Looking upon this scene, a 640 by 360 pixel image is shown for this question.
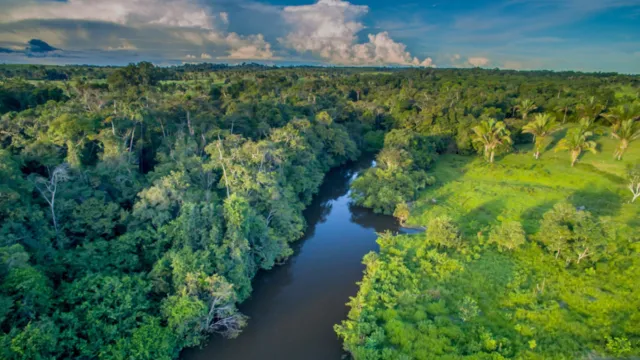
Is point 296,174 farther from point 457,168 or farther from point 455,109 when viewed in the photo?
point 455,109

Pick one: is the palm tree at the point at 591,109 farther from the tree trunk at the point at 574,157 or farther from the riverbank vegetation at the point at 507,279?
the riverbank vegetation at the point at 507,279

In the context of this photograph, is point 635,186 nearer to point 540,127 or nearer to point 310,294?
point 540,127

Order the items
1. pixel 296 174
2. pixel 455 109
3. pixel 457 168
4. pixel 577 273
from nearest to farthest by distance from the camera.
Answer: pixel 577 273
pixel 296 174
pixel 457 168
pixel 455 109

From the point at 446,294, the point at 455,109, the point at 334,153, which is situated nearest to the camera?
the point at 446,294

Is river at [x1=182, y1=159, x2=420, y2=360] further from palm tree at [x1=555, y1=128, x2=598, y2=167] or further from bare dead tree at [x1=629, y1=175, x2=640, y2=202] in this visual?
palm tree at [x1=555, y1=128, x2=598, y2=167]

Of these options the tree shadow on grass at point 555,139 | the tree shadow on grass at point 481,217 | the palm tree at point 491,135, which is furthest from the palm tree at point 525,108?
the tree shadow on grass at point 481,217

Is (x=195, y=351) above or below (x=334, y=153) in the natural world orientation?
below

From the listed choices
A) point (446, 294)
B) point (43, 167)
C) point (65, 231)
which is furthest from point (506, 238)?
point (43, 167)
